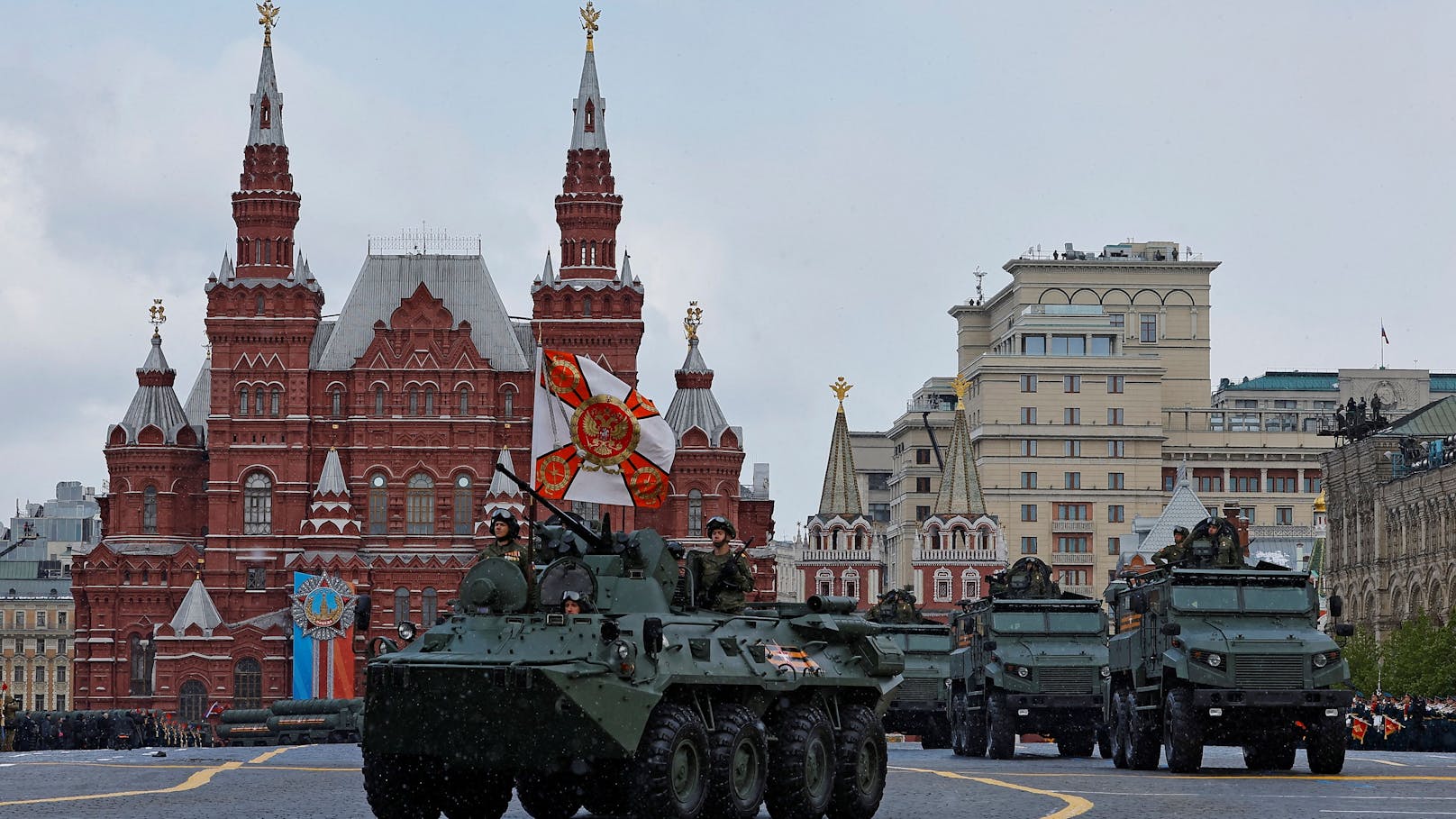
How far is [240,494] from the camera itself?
317 ft

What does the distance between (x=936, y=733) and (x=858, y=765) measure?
26.1 m

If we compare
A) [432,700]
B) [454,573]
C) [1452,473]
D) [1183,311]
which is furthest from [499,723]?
[1183,311]

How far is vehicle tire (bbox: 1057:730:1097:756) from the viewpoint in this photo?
36.3 metres

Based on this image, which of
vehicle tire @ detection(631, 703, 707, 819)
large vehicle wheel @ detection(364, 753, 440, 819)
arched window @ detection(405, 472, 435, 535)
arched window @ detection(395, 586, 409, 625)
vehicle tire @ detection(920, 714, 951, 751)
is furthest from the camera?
arched window @ detection(405, 472, 435, 535)

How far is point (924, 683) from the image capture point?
43.4 meters

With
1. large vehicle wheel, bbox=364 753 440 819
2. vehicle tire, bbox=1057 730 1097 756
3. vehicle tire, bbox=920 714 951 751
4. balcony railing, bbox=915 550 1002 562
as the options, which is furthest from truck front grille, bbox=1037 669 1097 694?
balcony railing, bbox=915 550 1002 562

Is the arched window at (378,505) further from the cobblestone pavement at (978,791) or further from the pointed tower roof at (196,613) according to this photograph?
the cobblestone pavement at (978,791)

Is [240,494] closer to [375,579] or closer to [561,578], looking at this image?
[375,579]

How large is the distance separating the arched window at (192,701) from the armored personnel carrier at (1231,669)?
69284mm

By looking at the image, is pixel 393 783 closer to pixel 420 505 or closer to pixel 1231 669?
pixel 1231 669

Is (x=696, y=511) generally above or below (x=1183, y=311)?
below

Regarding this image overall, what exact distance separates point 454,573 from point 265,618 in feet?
24.6

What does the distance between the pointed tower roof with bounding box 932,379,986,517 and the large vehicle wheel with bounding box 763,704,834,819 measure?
327 feet

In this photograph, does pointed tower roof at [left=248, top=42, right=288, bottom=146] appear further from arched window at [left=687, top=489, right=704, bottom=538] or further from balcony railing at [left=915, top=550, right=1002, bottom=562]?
balcony railing at [left=915, top=550, right=1002, bottom=562]
